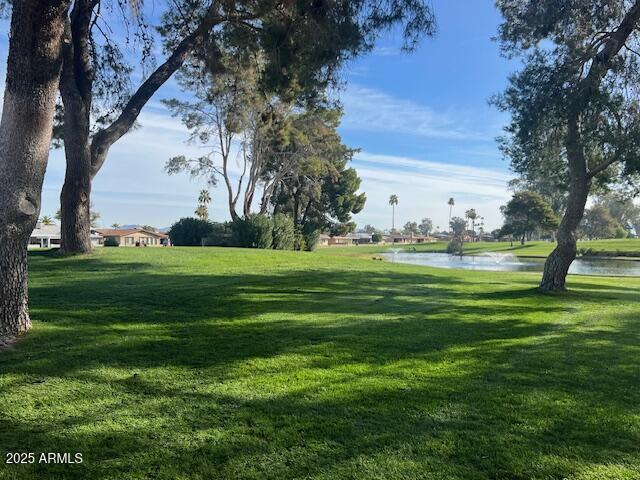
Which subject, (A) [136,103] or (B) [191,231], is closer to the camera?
(A) [136,103]

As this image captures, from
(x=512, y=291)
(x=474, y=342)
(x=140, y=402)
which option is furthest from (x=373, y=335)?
(x=512, y=291)

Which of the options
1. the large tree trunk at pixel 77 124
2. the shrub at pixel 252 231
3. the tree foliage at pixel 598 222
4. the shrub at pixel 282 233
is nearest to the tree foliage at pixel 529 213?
the tree foliage at pixel 598 222

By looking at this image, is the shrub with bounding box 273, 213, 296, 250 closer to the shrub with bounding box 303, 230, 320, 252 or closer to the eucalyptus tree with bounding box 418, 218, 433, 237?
the shrub with bounding box 303, 230, 320, 252

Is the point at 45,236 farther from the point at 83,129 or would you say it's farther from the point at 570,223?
the point at 570,223

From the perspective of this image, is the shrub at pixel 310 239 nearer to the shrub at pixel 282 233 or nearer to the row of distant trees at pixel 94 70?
the shrub at pixel 282 233

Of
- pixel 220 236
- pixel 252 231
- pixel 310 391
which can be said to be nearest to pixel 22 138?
pixel 310 391

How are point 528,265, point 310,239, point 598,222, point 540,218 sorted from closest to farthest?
point 528,265 → point 310,239 → point 540,218 → point 598,222

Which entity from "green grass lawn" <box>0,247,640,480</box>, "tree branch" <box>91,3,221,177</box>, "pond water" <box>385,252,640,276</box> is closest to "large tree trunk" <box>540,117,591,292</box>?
"green grass lawn" <box>0,247,640,480</box>

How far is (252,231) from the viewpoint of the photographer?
93.8 feet

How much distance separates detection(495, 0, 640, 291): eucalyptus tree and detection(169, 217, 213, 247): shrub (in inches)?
878

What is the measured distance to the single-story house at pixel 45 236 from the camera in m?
71.9

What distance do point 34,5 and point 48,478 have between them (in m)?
5.13

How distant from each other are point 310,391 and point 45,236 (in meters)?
81.6

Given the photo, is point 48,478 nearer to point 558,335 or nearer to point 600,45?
point 558,335
